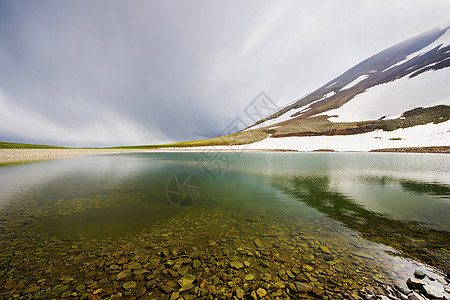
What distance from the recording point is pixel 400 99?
8731 cm

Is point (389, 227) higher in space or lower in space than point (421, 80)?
lower

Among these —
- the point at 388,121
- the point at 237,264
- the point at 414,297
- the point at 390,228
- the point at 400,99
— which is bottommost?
the point at 237,264

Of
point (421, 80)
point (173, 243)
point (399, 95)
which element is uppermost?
point (421, 80)

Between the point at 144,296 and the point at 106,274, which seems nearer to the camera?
the point at 144,296

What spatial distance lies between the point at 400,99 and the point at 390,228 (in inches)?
4810

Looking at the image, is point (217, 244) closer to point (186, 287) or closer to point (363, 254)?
point (186, 287)

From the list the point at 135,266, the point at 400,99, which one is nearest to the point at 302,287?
the point at 135,266

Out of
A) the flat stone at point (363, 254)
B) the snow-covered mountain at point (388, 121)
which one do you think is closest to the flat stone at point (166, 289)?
the flat stone at point (363, 254)

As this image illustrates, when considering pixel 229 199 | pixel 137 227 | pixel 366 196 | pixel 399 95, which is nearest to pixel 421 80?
pixel 399 95

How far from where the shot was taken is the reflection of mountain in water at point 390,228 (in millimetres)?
6253

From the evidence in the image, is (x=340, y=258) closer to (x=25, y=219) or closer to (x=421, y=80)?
(x=25, y=219)

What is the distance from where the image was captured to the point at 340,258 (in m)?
6.04

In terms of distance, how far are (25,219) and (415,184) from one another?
105 ft

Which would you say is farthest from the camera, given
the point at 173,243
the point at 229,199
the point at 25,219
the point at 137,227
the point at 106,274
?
the point at 229,199
